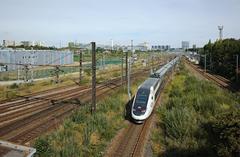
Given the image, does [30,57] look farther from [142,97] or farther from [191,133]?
[191,133]

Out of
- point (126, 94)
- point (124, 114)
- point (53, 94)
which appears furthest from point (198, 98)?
point (53, 94)

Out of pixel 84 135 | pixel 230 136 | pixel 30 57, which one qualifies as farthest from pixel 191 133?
pixel 30 57

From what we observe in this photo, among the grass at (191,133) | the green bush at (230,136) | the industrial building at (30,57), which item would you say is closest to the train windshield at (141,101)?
the grass at (191,133)

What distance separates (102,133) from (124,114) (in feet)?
22.4

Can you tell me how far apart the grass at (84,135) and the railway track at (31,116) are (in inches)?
86.2

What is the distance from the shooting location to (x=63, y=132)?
20.5 metres

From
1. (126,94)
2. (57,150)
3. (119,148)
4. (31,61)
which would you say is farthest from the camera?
(31,61)

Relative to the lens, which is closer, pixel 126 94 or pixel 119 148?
pixel 119 148

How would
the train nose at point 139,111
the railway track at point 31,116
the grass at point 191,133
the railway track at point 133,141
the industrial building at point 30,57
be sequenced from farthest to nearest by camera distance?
the industrial building at point 30,57, the train nose at point 139,111, the railway track at point 31,116, the railway track at point 133,141, the grass at point 191,133

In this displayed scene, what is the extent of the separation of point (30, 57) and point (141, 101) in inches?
2498

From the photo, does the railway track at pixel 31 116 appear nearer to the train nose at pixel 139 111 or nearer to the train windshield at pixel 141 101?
the train nose at pixel 139 111

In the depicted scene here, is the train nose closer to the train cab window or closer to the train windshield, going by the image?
the train windshield

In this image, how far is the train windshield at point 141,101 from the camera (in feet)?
82.2

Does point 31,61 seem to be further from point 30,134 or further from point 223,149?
A: point 223,149
